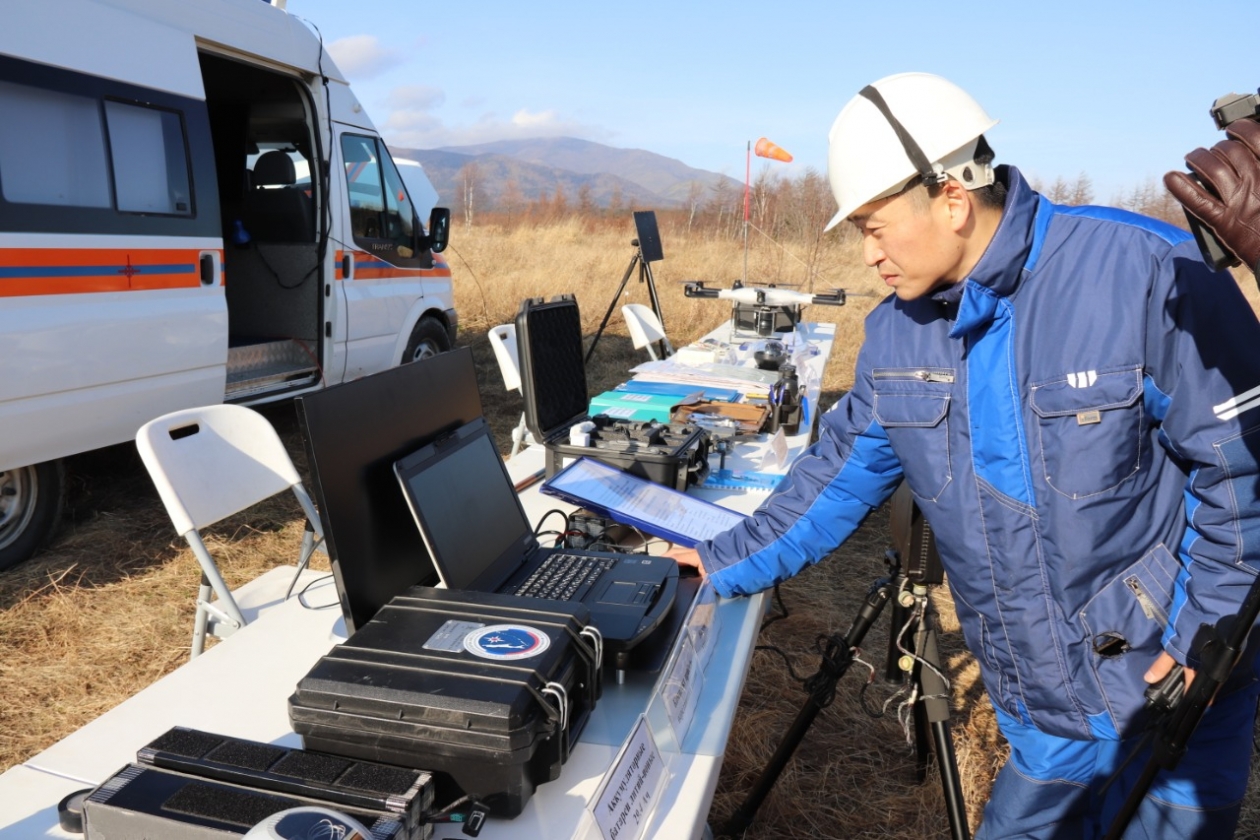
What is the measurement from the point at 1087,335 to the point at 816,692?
1.06 meters

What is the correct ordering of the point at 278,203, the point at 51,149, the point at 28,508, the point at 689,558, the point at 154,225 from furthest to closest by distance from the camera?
1. the point at 278,203
2. the point at 154,225
3. the point at 28,508
4. the point at 51,149
5. the point at 689,558

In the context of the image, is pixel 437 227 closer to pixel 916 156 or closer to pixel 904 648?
pixel 904 648

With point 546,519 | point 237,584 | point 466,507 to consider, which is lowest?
point 237,584

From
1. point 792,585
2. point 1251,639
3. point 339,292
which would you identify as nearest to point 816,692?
point 1251,639

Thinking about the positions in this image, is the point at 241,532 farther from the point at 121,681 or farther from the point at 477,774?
the point at 477,774

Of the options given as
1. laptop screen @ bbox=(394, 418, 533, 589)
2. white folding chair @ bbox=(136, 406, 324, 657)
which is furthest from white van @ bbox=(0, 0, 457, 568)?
laptop screen @ bbox=(394, 418, 533, 589)

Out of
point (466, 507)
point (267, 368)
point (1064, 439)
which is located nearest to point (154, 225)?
point (267, 368)

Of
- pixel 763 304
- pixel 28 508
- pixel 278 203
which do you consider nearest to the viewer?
pixel 28 508

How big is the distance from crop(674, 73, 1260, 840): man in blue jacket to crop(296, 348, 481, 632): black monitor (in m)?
0.82

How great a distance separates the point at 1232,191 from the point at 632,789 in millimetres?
1025

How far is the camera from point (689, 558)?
6.02ft

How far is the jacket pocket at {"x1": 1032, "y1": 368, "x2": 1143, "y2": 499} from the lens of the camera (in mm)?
1344

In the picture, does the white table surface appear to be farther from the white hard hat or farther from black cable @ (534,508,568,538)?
the white hard hat

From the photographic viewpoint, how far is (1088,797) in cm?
154
